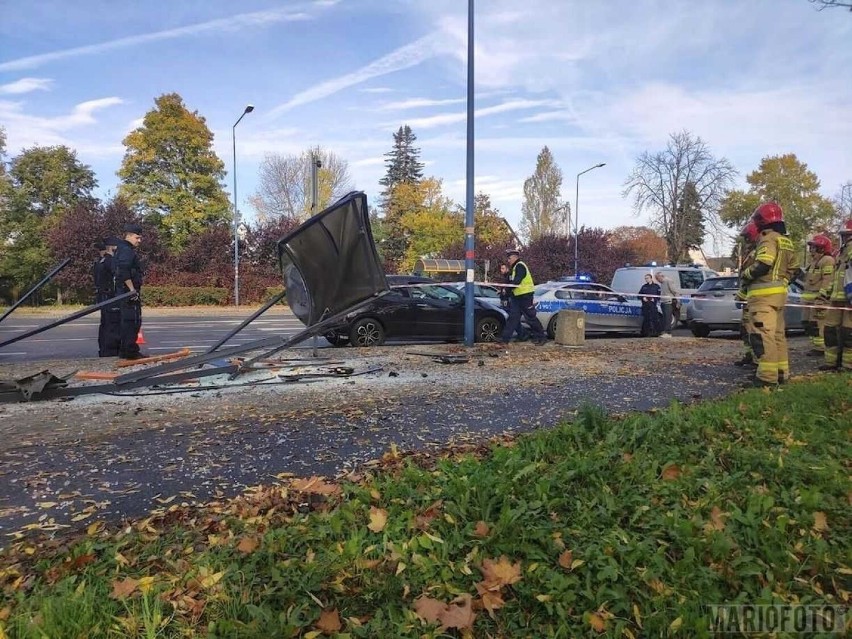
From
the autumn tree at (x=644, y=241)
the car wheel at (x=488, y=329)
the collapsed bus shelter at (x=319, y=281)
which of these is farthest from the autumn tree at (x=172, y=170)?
the autumn tree at (x=644, y=241)

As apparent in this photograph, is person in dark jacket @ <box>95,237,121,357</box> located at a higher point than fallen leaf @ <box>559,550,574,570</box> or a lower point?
higher

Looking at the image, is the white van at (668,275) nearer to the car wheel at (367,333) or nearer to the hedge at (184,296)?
the car wheel at (367,333)

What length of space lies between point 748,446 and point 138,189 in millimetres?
41630

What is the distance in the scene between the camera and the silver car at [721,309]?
14281 millimetres

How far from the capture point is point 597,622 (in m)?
2.26

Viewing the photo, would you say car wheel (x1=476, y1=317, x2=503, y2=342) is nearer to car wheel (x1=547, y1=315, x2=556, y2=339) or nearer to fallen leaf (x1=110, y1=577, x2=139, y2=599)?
car wheel (x1=547, y1=315, x2=556, y2=339)

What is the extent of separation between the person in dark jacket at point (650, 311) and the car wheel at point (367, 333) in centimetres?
705

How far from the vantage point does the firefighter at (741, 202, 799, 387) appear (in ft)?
22.1

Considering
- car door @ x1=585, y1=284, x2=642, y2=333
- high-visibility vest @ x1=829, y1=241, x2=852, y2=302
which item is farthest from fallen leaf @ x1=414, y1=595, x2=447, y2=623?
car door @ x1=585, y1=284, x2=642, y2=333

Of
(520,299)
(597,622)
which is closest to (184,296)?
(520,299)

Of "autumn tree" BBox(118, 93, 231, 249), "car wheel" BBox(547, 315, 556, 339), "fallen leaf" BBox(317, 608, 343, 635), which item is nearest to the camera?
"fallen leaf" BBox(317, 608, 343, 635)

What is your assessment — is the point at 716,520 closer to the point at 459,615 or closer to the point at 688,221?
the point at 459,615

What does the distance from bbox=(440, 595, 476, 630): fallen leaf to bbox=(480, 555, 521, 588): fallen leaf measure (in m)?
0.15

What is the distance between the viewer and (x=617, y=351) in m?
10.7
